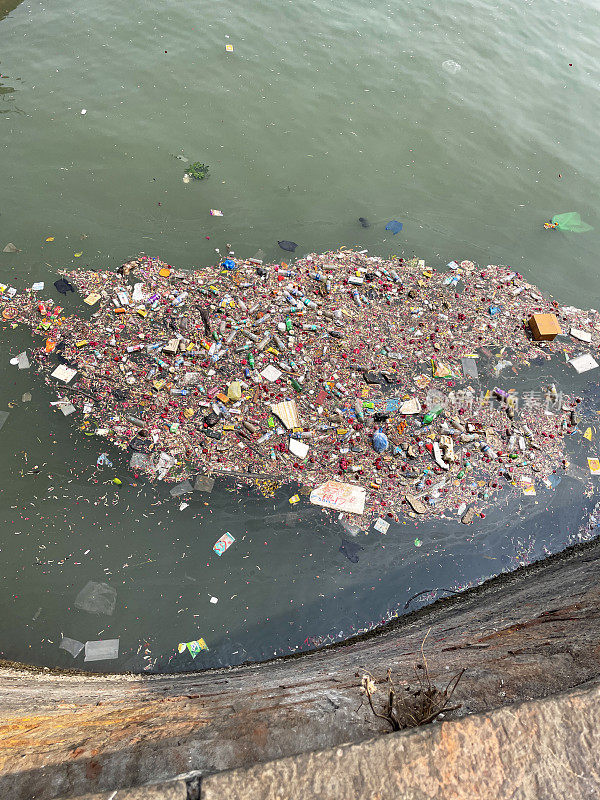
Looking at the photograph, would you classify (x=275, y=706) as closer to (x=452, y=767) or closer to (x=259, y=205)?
(x=452, y=767)

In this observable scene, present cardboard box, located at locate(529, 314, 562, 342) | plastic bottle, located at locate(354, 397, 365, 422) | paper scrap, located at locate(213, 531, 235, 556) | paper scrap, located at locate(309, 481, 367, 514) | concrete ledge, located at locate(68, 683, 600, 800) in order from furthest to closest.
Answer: cardboard box, located at locate(529, 314, 562, 342) → plastic bottle, located at locate(354, 397, 365, 422) → paper scrap, located at locate(309, 481, 367, 514) → paper scrap, located at locate(213, 531, 235, 556) → concrete ledge, located at locate(68, 683, 600, 800)

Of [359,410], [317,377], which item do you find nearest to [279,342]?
[317,377]

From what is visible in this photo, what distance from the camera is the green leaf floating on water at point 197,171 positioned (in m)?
8.11

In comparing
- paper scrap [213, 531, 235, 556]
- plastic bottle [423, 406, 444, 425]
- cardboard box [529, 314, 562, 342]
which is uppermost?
cardboard box [529, 314, 562, 342]

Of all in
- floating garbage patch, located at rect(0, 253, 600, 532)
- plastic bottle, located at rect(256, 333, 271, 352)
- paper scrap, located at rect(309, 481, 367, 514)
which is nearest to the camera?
paper scrap, located at rect(309, 481, 367, 514)

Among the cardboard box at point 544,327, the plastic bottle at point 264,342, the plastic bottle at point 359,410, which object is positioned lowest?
the plastic bottle at point 359,410

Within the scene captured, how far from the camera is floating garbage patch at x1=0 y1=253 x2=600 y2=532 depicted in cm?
562

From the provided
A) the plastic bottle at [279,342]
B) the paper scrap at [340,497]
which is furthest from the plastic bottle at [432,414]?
the plastic bottle at [279,342]

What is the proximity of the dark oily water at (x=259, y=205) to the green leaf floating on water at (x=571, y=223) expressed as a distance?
0.17 meters

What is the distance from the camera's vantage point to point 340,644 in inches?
190

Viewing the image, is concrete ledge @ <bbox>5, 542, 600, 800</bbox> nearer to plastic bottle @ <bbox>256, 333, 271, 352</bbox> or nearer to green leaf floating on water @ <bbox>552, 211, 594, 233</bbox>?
plastic bottle @ <bbox>256, 333, 271, 352</bbox>

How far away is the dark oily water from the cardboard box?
0.52m

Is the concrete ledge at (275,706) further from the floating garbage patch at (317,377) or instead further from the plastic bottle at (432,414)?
the plastic bottle at (432,414)

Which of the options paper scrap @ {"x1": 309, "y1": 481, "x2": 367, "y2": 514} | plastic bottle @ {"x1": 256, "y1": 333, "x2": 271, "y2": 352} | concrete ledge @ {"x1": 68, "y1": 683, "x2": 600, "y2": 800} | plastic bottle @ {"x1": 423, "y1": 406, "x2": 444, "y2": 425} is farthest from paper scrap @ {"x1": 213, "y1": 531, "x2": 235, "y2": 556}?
concrete ledge @ {"x1": 68, "y1": 683, "x2": 600, "y2": 800}
